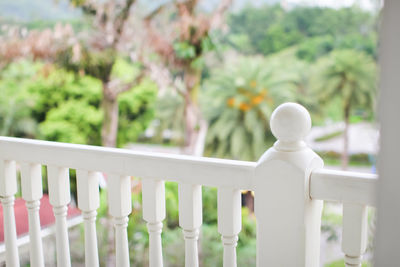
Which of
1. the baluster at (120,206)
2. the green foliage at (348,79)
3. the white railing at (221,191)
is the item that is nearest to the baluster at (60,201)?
the white railing at (221,191)

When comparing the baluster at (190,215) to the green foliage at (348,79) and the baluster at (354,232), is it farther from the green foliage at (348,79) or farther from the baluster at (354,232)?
the green foliage at (348,79)

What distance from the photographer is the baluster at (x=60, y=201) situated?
1148mm

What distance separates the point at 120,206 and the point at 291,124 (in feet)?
1.52

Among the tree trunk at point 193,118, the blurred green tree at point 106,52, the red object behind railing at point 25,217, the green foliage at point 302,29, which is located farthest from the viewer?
the green foliage at point 302,29

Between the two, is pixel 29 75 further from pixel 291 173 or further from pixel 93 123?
pixel 291 173

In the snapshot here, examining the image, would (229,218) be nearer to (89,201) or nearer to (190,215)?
(190,215)

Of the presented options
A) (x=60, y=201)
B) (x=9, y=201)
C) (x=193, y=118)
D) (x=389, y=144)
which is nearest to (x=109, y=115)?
(x=193, y=118)

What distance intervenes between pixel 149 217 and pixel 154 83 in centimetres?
488

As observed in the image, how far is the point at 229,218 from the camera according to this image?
98cm

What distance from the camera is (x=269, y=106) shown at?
5.24 m

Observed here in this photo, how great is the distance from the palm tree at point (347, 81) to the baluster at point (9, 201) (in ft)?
15.1

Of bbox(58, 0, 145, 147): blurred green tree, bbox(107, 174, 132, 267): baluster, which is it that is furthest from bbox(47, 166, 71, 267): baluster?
bbox(58, 0, 145, 147): blurred green tree

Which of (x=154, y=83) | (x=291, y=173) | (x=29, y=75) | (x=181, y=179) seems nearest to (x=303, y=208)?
(x=291, y=173)

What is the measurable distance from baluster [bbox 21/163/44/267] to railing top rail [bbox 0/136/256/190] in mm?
31
